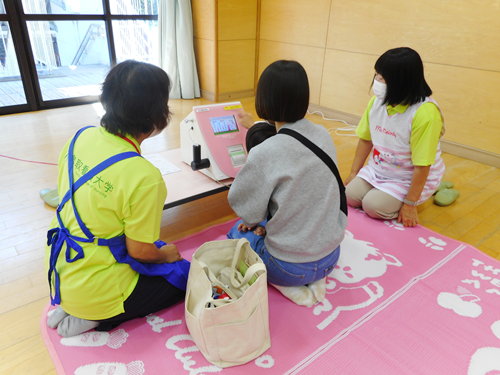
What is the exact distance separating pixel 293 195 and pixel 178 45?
3.72 meters

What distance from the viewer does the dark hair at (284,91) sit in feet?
4.03

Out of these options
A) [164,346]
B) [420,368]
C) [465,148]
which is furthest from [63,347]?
[465,148]

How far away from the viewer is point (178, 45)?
441 centimetres

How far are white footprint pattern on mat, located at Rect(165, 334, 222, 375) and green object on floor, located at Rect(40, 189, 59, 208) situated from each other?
1.26m

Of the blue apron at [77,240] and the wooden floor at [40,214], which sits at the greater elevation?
the blue apron at [77,240]

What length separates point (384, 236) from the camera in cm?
204

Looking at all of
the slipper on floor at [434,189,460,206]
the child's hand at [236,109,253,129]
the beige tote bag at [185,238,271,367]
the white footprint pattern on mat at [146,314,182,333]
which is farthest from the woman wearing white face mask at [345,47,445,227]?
the white footprint pattern on mat at [146,314,182,333]

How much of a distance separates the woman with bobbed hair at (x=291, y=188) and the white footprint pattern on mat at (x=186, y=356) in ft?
1.38

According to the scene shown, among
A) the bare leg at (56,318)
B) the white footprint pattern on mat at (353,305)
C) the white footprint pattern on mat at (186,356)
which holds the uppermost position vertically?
the bare leg at (56,318)

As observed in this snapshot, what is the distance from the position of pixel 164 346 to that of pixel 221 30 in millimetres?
3818

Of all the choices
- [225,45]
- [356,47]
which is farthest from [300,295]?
[225,45]

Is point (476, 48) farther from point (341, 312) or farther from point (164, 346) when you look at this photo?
point (164, 346)

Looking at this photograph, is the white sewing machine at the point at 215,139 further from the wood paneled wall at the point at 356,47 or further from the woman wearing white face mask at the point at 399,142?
the wood paneled wall at the point at 356,47

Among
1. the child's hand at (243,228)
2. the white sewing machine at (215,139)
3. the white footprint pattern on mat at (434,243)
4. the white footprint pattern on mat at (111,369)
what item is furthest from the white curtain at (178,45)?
the white footprint pattern on mat at (111,369)
